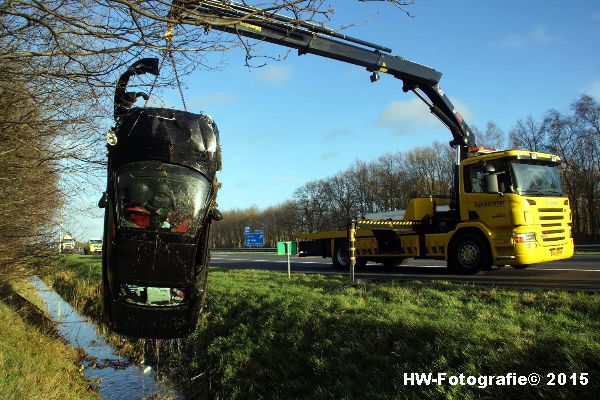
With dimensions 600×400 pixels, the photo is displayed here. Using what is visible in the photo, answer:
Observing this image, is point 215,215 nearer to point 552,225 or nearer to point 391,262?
point 552,225

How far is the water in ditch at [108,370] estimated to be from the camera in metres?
9.77

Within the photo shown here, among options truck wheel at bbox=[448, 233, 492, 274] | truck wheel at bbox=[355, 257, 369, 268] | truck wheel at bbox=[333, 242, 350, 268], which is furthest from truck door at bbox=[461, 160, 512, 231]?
truck wheel at bbox=[333, 242, 350, 268]

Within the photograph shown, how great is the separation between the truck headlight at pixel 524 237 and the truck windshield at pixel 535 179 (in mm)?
993

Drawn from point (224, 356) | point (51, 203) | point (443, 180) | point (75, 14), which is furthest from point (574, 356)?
point (443, 180)

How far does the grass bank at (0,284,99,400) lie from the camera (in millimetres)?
7023

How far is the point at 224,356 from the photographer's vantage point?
9.52 m

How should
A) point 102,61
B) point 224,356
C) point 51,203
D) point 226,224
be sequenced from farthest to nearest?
1. point 226,224
2. point 51,203
3. point 224,356
4. point 102,61

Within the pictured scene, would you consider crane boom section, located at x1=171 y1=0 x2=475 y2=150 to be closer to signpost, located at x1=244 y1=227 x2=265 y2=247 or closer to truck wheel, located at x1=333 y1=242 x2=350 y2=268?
truck wheel, located at x1=333 y1=242 x2=350 y2=268

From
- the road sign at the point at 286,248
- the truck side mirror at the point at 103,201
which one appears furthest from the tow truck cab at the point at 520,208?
the truck side mirror at the point at 103,201

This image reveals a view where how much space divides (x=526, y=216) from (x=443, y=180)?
52.3m

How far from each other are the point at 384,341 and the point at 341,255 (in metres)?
10.5

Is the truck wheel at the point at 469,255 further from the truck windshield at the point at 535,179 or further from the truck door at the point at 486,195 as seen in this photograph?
the truck windshield at the point at 535,179

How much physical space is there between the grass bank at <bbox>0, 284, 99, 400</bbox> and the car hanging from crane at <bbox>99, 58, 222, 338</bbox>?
1489mm

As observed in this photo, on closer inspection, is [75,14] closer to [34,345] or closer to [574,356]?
[574,356]
